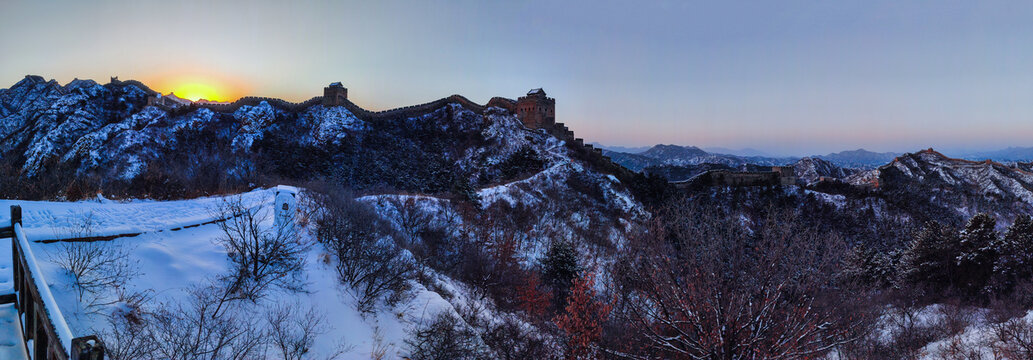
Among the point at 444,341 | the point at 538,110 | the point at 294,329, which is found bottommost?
the point at 444,341

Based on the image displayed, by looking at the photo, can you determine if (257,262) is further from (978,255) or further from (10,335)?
(978,255)

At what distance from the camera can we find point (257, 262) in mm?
9883

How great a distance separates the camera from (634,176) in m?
50.3

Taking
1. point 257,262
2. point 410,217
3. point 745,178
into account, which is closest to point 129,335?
point 257,262

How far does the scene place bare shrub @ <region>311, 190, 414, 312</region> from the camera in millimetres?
11875

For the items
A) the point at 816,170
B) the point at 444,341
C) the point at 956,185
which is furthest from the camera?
the point at 816,170

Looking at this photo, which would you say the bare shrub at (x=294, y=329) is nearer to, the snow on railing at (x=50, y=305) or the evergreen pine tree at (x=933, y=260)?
the snow on railing at (x=50, y=305)

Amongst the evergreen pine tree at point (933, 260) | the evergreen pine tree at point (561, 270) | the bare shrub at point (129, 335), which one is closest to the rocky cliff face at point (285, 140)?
the evergreen pine tree at point (561, 270)

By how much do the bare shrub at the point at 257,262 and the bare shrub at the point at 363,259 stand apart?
55.1 inches

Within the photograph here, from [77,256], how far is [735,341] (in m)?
12.9

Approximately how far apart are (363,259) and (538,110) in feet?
160

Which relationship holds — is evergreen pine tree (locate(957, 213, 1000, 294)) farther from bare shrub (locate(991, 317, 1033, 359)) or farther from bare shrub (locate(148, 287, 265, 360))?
bare shrub (locate(148, 287, 265, 360))

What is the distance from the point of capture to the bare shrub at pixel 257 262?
9340 millimetres

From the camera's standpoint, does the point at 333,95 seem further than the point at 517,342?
Yes
